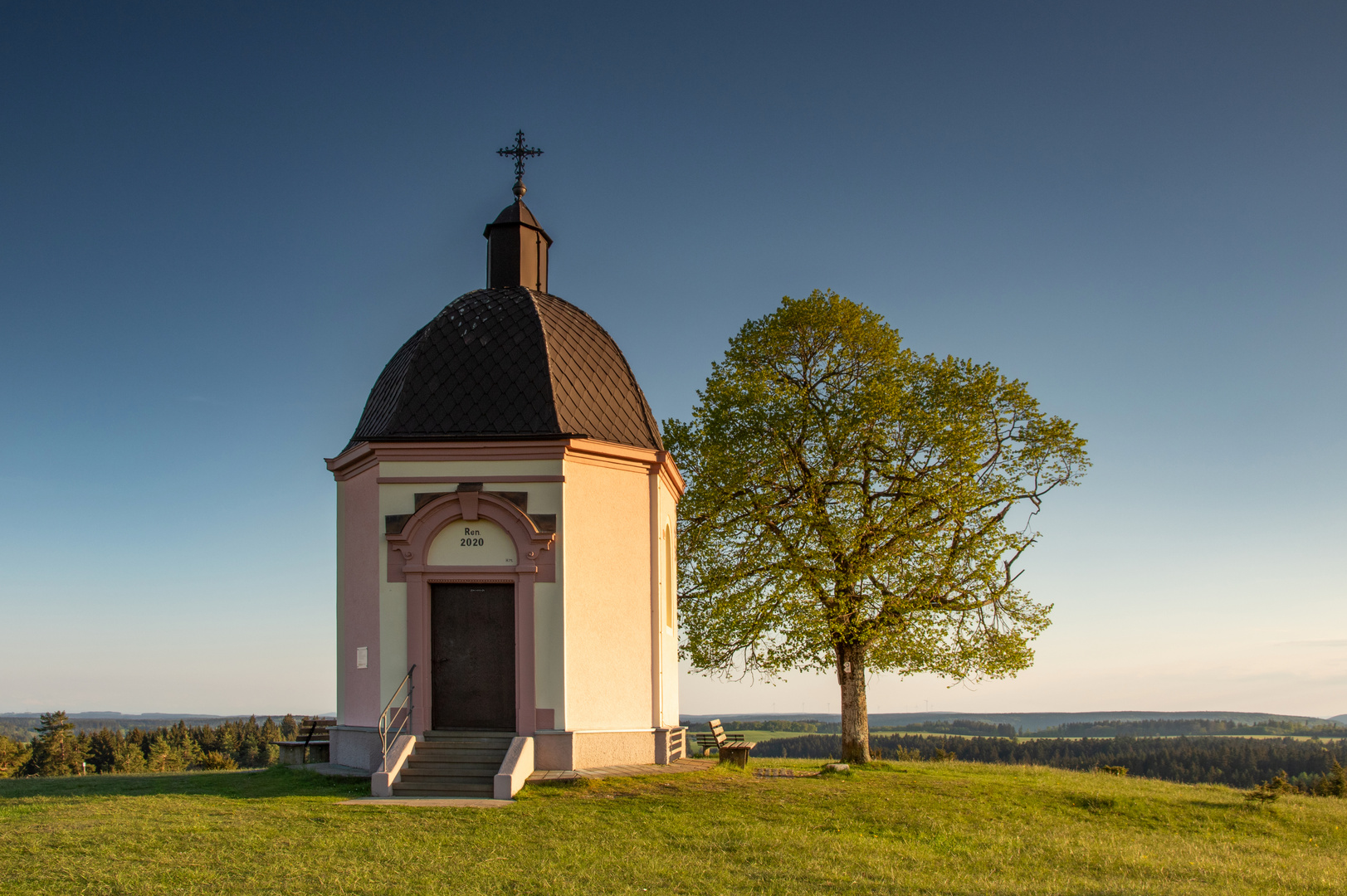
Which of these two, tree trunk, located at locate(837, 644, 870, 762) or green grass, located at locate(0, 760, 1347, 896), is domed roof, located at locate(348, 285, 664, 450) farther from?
tree trunk, located at locate(837, 644, 870, 762)

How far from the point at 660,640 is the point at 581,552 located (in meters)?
2.23

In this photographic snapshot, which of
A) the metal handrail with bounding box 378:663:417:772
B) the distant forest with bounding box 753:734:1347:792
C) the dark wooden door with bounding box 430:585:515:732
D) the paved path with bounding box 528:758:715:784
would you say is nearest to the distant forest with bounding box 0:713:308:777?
the distant forest with bounding box 753:734:1347:792

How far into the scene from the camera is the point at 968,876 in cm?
940

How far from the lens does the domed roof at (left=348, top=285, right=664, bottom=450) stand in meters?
15.3

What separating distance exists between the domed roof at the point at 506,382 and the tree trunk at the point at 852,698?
6907mm

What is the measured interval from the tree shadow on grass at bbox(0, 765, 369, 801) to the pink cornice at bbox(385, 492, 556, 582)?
315 centimetres

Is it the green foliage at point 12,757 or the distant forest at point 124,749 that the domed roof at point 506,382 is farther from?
the green foliage at point 12,757

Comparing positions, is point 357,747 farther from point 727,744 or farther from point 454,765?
point 727,744

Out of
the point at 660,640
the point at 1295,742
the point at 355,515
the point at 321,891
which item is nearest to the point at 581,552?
the point at 660,640

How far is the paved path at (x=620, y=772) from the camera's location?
13.4 m

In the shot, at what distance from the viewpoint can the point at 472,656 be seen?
14.8 meters

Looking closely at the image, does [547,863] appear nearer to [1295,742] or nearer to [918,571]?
[918,571]

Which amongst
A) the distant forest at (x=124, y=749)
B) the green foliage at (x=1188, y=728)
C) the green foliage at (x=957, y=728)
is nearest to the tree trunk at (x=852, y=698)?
the distant forest at (x=124, y=749)

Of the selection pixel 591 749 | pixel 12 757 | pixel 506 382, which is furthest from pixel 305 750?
pixel 12 757
